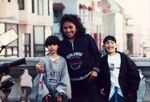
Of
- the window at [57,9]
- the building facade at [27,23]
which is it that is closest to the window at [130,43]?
the window at [57,9]

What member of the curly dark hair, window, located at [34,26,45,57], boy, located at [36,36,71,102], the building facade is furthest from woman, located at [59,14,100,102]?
window, located at [34,26,45,57]

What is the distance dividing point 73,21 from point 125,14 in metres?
73.0

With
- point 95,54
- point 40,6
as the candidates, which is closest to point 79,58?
point 95,54

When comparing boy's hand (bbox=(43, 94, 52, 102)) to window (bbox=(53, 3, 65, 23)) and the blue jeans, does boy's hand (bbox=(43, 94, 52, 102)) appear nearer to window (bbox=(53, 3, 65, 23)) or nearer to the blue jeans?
the blue jeans

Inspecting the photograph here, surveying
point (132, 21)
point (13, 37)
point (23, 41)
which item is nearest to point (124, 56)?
point (13, 37)

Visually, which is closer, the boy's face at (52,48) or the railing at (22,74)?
the boy's face at (52,48)

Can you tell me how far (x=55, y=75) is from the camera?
4832mm

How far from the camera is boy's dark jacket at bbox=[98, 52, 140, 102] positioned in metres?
5.08

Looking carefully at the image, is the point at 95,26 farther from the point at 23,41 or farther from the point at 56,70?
the point at 56,70

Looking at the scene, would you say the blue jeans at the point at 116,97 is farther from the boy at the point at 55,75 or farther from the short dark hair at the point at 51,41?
the short dark hair at the point at 51,41

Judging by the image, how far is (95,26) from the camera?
2277 inches

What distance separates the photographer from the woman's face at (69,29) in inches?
196

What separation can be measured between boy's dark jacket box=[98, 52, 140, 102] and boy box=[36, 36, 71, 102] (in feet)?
1.47

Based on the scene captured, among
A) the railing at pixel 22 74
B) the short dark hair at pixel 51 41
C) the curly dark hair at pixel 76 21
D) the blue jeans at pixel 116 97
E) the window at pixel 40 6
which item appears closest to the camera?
the short dark hair at pixel 51 41
